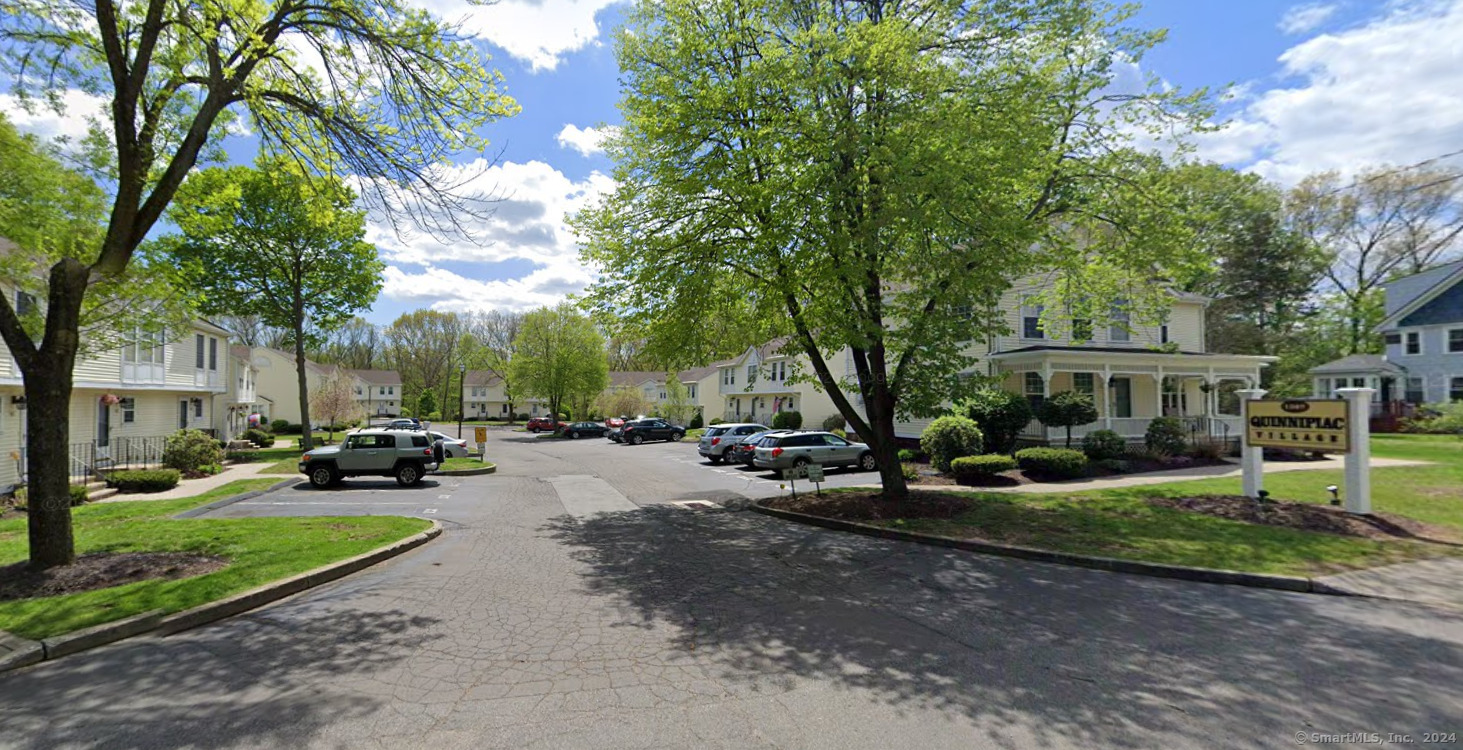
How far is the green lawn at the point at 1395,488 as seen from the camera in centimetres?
1145

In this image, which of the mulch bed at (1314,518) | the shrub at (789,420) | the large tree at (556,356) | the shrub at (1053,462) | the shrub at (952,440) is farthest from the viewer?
the large tree at (556,356)

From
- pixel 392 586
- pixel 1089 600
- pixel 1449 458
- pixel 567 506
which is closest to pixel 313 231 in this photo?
pixel 567 506

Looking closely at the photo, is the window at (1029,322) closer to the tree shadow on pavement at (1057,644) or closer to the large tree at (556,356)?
the tree shadow on pavement at (1057,644)

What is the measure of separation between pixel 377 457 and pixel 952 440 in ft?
54.0

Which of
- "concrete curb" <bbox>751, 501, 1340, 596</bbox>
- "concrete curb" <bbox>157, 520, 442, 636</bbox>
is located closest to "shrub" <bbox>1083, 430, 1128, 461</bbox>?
"concrete curb" <bbox>751, 501, 1340, 596</bbox>

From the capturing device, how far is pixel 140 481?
1702cm

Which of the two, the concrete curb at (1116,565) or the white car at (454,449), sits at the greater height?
the white car at (454,449)

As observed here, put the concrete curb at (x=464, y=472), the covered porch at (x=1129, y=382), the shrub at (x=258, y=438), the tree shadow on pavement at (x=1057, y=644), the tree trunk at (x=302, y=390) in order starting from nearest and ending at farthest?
the tree shadow on pavement at (x=1057, y=644) → the concrete curb at (x=464, y=472) → the covered porch at (x=1129, y=382) → the tree trunk at (x=302, y=390) → the shrub at (x=258, y=438)

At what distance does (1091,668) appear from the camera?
5137 mm

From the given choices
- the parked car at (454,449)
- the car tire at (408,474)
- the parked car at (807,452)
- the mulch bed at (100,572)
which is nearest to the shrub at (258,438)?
the parked car at (454,449)

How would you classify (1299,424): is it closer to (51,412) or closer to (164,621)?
(164,621)

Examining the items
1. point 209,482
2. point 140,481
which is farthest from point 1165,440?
point 140,481

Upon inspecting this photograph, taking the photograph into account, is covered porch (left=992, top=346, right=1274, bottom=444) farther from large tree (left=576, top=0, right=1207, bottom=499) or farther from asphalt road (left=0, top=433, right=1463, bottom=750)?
asphalt road (left=0, top=433, right=1463, bottom=750)

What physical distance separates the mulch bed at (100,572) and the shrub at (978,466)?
1555cm
